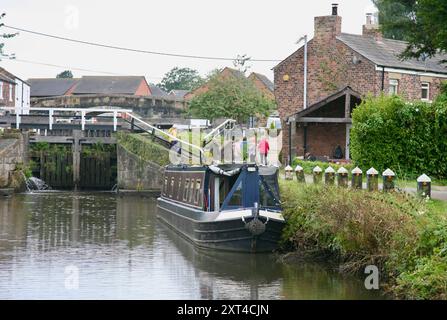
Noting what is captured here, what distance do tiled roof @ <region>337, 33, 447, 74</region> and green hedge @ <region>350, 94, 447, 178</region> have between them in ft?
36.1

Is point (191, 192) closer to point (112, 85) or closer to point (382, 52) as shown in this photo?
point (382, 52)

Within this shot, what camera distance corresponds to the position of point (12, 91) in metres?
62.2

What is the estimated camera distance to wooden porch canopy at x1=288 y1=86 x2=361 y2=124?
33.9 m

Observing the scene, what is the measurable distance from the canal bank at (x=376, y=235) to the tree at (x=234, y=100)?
23.2 m

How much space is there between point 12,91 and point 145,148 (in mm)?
27986

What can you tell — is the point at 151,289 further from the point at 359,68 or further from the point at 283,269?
the point at 359,68

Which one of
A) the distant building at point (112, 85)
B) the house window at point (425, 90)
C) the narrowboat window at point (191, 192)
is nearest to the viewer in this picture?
the narrowboat window at point (191, 192)

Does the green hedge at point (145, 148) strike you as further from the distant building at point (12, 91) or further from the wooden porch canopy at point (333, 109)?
the distant building at point (12, 91)

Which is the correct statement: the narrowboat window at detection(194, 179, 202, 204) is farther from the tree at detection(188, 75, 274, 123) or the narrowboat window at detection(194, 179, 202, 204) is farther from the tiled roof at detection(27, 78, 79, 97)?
the tiled roof at detection(27, 78, 79, 97)

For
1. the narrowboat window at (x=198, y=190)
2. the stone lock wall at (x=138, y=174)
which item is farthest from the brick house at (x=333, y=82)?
the narrowboat window at (x=198, y=190)

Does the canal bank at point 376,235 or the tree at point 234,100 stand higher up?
the tree at point 234,100

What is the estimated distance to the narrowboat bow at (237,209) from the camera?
19.8 meters

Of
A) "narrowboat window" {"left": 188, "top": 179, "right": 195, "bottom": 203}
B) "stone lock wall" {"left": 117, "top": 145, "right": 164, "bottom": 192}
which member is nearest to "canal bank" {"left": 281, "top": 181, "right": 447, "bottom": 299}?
"narrowboat window" {"left": 188, "top": 179, "right": 195, "bottom": 203}

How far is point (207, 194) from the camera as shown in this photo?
2173 cm
